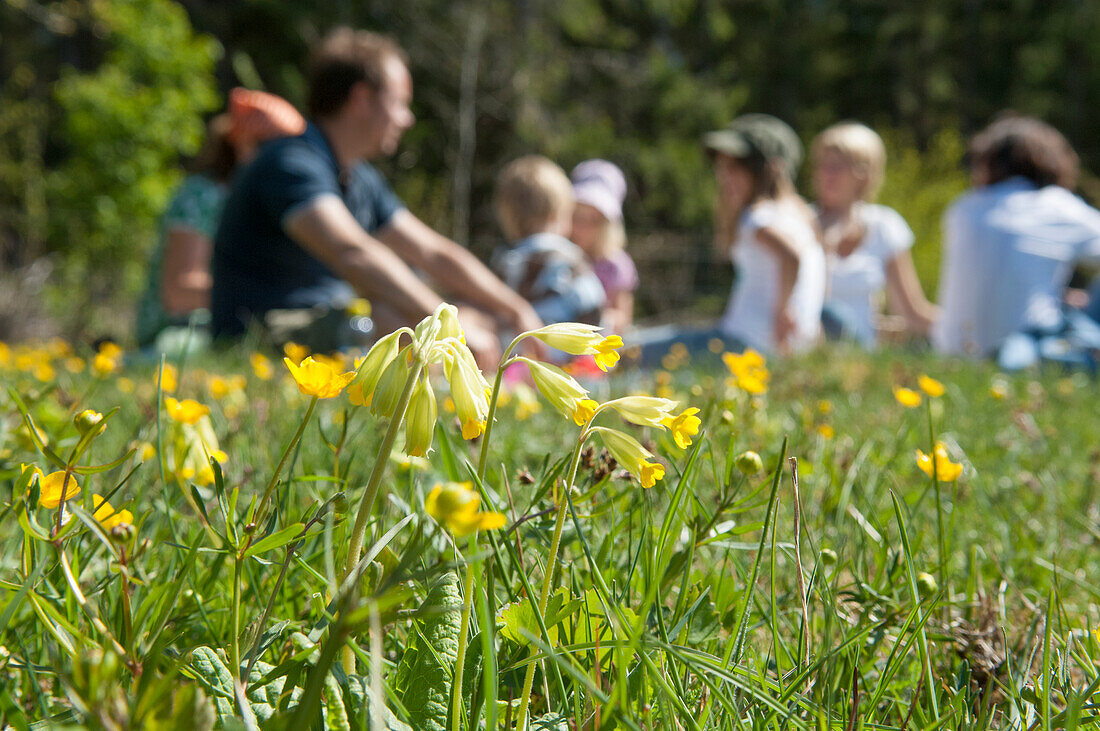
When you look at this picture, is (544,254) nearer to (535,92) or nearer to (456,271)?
(456,271)

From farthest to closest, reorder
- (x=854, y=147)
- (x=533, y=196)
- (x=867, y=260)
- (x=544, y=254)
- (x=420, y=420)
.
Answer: (x=867, y=260), (x=854, y=147), (x=533, y=196), (x=544, y=254), (x=420, y=420)

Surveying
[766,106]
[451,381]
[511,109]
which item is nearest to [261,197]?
[451,381]

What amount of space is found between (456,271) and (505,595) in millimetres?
3724

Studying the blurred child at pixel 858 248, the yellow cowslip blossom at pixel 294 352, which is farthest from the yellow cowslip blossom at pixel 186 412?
the blurred child at pixel 858 248

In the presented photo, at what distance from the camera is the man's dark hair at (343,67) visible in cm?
439

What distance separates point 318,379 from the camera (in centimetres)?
66

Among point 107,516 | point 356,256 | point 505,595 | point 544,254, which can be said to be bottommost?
point 544,254

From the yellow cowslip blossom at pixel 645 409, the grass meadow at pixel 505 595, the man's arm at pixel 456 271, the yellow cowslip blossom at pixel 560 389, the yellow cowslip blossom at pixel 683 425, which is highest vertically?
the yellow cowslip blossom at pixel 560 389

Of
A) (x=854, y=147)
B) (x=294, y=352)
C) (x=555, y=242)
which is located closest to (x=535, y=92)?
(x=854, y=147)

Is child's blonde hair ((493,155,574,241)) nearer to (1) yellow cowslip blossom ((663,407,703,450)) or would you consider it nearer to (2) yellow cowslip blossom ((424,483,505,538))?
(1) yellow cowslip blossom ((663,407,703,450))

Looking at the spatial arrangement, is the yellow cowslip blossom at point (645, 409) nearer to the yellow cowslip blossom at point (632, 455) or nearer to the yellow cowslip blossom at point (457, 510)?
the yellow cowslip blossom at point (632, 455)

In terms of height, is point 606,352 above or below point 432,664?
above

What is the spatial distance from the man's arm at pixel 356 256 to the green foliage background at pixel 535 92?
0.78m

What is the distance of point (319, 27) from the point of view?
1833cm
